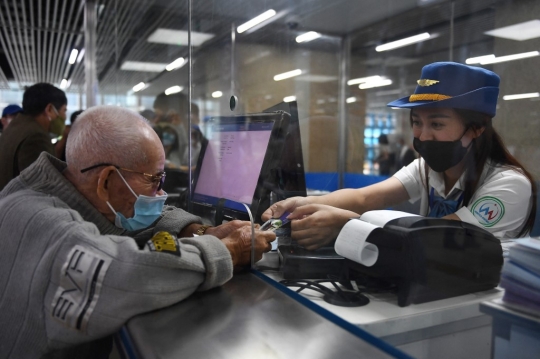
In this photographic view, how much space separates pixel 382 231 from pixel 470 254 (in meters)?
0.16

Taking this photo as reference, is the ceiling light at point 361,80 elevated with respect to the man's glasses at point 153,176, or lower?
elevated

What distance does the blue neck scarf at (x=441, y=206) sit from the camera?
116 centimetres

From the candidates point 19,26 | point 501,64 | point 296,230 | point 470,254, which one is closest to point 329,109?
point 501,64

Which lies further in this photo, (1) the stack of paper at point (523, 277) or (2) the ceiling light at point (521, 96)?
(2) the ceiling light at point (521, 96)

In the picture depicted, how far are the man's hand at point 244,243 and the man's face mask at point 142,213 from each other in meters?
0.21

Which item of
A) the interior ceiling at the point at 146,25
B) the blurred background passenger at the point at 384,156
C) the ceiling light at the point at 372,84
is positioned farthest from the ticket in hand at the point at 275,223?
the ceiling light at the point at 372,84

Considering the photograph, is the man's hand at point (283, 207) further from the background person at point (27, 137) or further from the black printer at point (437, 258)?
the background person at point (27, 137)

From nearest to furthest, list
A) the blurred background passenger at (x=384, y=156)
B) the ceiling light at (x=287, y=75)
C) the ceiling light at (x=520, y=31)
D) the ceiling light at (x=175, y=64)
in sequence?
the ceiling light at (x=520, y=31) < the ceiling light at (x=287, y=75) < the blurred background passenger at (x=384, y=156) < the ceiling light at (x=175, y=64)

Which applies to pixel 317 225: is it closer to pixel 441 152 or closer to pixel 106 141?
pixel 441 152

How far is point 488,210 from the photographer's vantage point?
107cm

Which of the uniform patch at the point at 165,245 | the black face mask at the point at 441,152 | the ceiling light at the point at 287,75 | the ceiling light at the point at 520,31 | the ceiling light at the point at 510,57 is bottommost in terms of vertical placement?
the uniform patch at the point at 165,245

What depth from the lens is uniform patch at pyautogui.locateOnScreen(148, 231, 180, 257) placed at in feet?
2.84

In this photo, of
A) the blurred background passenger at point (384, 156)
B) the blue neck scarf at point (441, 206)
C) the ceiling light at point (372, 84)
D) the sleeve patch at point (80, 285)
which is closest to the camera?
the sleeve patch at point (80, 285)

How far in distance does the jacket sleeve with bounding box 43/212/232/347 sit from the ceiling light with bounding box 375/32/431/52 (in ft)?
7.96
